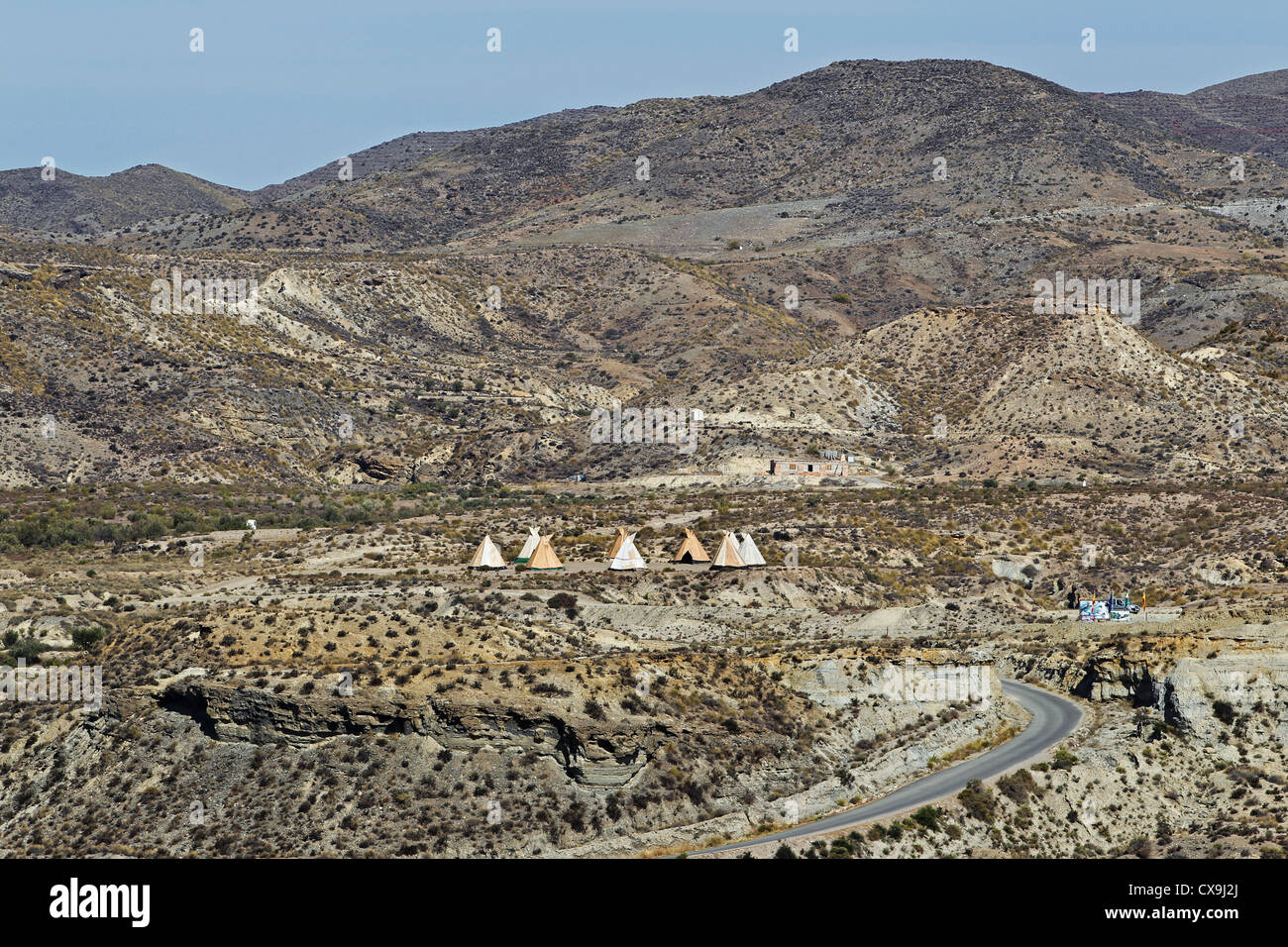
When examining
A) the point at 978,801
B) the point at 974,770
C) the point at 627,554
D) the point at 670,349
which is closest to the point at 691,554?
the point at 627,554

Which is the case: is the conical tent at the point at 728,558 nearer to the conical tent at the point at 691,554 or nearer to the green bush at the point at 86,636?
the conical tent at the point at 691,554

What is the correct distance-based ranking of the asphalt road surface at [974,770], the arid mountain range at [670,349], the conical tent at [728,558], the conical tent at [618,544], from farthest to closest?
the arid mountain range at [670,349]
the conical tent at [618,544]
the conical tent at [728,558]
the asphalt road surface at [974,770]

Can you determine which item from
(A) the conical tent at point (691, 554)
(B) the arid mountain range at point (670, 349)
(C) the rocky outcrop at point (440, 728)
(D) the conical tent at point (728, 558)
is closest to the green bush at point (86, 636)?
(C) the rocky outcrop at point (440, 728)

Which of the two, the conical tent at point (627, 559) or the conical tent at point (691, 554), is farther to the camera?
the conical tent at point (691, 554)

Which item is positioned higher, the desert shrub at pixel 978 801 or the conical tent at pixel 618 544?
the conical tent at pixel 618 544

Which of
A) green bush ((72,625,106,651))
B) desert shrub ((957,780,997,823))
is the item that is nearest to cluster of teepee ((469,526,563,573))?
green bush ((72,625,106,651))

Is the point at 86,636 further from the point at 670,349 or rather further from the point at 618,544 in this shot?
the point at 670,349

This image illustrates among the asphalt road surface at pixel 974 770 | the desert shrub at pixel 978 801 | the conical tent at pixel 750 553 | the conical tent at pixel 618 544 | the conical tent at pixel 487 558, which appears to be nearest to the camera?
the asphalt road surface at pixel 974 770

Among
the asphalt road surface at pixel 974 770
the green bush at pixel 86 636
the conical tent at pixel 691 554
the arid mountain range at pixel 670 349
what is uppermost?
the arid mountain range at pixel 670 349
